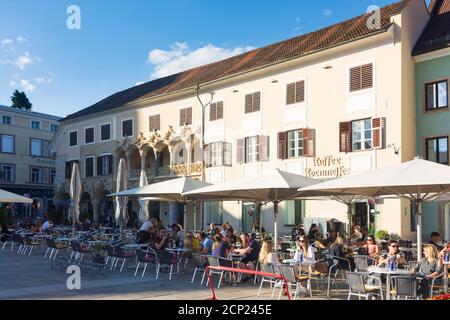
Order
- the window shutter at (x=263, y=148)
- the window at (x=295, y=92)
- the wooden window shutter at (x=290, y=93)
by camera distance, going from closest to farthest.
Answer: the window at (x=295, y=92)
the wooden window shutter at (x=290, y=93)
the window shutter at (x=263, y=148)

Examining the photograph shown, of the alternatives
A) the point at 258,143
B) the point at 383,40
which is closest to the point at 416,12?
the point at 383,40

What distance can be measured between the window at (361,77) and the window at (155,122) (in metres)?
15.1

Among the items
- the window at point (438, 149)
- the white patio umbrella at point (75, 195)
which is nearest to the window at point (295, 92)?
the window at point (438, 149)

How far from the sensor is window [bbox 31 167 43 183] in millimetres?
58250

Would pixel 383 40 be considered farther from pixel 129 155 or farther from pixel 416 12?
pixel 129 155

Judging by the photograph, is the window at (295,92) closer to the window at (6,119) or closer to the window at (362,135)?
the window at (362,135)

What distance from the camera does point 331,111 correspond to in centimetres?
2522

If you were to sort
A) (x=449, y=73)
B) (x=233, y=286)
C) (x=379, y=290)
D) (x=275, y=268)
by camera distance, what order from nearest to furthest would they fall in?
(x=379, y=290) < (x=275, y=268) < (x=233, y=286) < (x=449, y=73)

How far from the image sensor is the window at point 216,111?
31234mm

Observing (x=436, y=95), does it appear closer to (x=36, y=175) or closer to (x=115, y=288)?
(x=115, y=288)

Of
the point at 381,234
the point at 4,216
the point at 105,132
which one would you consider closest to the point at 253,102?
the point at 381,234

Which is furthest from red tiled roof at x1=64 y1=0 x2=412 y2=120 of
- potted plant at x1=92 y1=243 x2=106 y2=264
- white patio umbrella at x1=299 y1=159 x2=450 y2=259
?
potted plant at x1=92 y1=243 x2=106 y2=264
